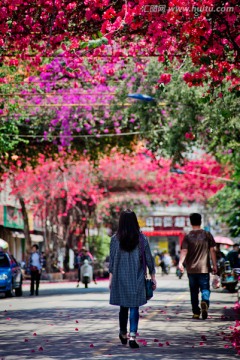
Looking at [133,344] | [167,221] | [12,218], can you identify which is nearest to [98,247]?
[12,218]

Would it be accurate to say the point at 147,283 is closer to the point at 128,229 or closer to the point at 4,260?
the point at 128,229

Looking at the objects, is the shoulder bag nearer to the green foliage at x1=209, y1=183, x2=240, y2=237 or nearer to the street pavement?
the street pavement

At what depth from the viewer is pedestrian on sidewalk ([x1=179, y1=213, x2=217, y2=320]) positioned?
18234 mm

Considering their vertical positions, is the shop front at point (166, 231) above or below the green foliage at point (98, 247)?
above

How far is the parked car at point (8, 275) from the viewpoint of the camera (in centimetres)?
3216

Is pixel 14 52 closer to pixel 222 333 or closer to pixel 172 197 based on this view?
pixel 222 333

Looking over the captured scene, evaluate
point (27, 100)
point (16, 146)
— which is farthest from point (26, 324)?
point (16, 146)

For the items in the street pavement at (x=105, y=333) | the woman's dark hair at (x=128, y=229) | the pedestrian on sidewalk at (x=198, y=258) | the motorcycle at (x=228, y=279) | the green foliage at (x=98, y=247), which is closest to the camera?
the street pavement at (x=105, y=333)

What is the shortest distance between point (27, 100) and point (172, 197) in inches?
1299

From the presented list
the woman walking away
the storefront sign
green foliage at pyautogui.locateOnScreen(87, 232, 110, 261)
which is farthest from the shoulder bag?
the storefront sign

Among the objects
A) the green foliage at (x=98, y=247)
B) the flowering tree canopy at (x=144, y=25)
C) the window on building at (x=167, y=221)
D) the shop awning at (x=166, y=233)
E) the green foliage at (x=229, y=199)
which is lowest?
the green foliage at (x=98, y=247)

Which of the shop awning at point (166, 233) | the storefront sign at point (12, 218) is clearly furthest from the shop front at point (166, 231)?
the storefront sign at point (12, 218)

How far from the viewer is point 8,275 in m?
32.5

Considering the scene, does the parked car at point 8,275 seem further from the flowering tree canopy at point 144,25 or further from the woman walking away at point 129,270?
the woman walking away at point 129,270
